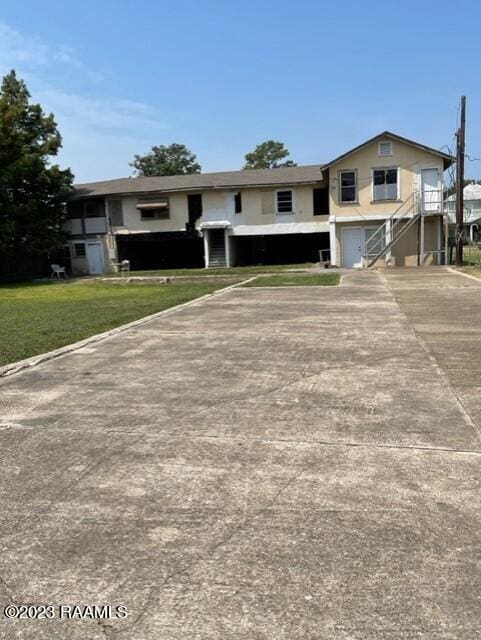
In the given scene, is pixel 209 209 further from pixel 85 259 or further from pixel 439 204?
pixel 439 204

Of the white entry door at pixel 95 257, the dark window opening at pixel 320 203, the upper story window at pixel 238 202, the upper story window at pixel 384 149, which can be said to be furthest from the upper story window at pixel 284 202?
the white entry door at pixel 95 257

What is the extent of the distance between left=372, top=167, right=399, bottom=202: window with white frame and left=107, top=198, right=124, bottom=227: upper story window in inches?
559

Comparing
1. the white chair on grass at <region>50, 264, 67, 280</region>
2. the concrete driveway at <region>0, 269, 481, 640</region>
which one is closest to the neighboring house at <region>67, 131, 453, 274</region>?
the white chair on grass at <region>50, 264, 67, 280</region>

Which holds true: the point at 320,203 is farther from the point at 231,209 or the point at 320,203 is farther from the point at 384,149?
the point at 231,209

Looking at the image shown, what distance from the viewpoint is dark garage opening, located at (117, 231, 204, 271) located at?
1328 inches

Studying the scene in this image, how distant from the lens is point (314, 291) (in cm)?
1567

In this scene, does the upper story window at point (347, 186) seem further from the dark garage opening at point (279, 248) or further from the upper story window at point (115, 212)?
the upper story window at point (115, 212)

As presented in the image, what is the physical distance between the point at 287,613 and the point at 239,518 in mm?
787

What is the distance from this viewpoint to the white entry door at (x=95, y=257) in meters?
32.4

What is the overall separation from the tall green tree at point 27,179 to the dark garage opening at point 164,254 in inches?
168

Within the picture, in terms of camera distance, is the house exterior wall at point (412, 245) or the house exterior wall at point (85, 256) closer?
the house exterior wall at point (412, 245)

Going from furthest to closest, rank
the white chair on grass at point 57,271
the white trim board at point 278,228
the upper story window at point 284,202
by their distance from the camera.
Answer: the white chair on grass at point 57,271
the upper story window at point 284,202
the white trim board at point 278,228

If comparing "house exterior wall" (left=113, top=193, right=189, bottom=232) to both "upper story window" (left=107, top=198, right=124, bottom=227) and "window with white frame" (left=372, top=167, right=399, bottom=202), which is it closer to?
"upper story window" (left=107, top=198, right=124, bottom=227)

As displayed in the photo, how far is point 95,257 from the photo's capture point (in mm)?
32500
